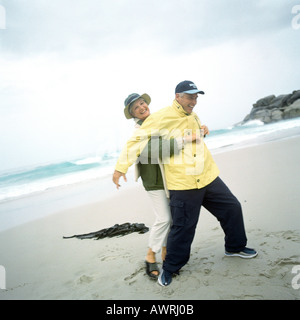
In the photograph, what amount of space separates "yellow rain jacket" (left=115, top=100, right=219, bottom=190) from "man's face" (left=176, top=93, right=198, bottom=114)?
0.04 meters

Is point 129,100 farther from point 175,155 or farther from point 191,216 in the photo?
point 191,216

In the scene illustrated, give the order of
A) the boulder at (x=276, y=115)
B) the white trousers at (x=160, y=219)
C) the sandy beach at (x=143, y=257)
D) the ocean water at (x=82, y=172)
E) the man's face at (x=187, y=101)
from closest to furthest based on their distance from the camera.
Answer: the sandy beach at (x=143, y=257) → the man's face at (x=187, y=101) → the white trousers at (x=160, y=219) → the ocean water at (x=82, y=172) → the boulder at (x=276, y=115)

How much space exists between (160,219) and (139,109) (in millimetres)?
1301

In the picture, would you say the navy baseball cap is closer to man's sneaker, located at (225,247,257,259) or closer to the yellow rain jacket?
the yellow rain jacket

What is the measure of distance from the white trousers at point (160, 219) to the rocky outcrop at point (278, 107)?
1567 inches

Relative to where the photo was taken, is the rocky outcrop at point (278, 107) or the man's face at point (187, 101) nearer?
the man's face at point (187, 101)

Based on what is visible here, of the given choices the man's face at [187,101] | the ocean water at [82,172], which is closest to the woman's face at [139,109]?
the man's face at [187,101]

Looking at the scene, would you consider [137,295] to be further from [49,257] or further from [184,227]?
[49,257]

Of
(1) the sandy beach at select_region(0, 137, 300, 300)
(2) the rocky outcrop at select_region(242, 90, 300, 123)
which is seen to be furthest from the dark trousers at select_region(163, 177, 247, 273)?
(2) the rocky outcrop at select_region(242, 90, 300, 123)

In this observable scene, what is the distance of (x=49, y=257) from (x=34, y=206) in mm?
4708

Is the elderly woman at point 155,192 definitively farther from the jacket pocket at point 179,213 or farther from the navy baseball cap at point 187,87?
the navy baseball cap at point 187,87

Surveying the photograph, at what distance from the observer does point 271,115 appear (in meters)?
41.5

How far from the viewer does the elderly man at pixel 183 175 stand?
261 centimetres
